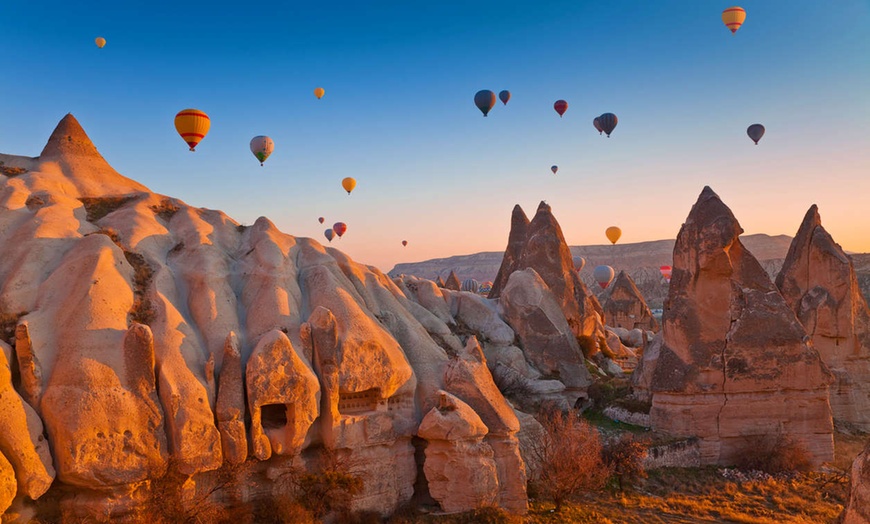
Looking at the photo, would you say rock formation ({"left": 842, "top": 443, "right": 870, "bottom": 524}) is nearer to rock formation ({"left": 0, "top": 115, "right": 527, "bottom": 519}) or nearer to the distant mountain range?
rock formation ({"left": 0, "top": 115, "right": 527, "bottom": 519})

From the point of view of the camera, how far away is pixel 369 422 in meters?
15.4

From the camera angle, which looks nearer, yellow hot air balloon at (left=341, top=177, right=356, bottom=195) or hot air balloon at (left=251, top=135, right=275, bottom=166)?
hot air balloon at (left=251, top=135, right=275, bottom=166)

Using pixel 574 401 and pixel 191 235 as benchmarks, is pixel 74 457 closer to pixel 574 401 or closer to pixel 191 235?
pixel 191 235

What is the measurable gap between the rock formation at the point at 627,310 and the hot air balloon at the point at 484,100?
24.1 meters

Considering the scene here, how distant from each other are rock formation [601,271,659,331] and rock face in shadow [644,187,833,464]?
103 feet

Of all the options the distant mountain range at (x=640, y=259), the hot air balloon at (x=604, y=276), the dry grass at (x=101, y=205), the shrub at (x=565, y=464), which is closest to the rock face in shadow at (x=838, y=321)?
the shrub at (x=565, y=464)

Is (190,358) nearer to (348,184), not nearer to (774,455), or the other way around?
(774,455)

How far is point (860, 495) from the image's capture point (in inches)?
296

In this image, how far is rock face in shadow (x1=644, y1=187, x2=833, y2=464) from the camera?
21734 millimetres

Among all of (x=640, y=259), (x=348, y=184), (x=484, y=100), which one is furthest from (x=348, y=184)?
(x=640, y=259)

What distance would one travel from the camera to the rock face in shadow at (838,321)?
90.8 ft

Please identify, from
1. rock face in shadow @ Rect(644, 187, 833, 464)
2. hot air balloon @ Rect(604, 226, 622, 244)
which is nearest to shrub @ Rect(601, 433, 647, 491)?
rock face in shadow @ Rect(644, 187, 833, 464)

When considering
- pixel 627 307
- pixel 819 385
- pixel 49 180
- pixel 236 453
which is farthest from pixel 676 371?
pixel 627 307

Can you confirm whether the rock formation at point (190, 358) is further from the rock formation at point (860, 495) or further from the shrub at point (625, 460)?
the rock formation at point (860, 495)
